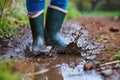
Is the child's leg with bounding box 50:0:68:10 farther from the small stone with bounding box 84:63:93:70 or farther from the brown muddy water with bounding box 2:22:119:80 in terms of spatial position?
the small stone with bounding box 84:63:93:70

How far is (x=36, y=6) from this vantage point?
3174 millimetres

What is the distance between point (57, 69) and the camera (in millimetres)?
2779

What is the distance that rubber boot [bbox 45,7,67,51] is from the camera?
332 cm

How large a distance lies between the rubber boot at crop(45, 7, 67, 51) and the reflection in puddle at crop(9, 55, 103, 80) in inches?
8.8

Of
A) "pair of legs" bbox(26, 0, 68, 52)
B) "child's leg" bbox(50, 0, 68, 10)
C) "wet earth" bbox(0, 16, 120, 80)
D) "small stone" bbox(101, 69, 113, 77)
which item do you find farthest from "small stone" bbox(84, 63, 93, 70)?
"child's leg" bbox(50, 0, 68, 10)

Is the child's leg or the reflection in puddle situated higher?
the child's leg

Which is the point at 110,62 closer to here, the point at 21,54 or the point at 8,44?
the point at 21,54

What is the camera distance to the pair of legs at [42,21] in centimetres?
319

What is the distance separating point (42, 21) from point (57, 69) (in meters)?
0.66

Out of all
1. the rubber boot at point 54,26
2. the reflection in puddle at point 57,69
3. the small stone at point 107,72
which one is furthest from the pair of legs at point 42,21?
the small stone at point 107,72

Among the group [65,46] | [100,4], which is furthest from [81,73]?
[100,4]

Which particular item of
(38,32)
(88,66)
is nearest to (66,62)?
(88,66)

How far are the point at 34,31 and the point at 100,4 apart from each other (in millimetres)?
14778

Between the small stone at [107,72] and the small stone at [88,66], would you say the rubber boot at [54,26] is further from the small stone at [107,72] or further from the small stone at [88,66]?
the small stone at [107,72]
